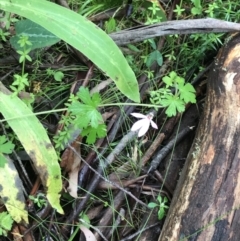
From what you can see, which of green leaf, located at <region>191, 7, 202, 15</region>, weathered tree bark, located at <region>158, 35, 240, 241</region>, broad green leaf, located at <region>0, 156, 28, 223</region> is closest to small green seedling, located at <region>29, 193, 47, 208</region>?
broad green leaf, located at <region>0, 156, 28, 223</region>

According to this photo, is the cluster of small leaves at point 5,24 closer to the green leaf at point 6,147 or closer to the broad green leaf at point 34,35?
the broad green leaf at point 34,35

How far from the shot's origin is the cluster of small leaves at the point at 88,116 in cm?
147

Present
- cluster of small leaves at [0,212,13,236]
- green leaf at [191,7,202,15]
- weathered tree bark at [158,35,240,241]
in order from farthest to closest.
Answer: green leaf at [191,7,202,15] < cluster of small leaves at [0,212,13,236] < weathered tree bark at [158,35,240,241]

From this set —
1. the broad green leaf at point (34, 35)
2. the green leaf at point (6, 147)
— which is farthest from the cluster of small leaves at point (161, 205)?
the broad green leaf at point (34, 35)

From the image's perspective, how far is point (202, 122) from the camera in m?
1.55

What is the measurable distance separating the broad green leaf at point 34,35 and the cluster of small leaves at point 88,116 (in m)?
0.24

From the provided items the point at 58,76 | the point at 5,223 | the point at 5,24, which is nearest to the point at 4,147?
the point at 5,223

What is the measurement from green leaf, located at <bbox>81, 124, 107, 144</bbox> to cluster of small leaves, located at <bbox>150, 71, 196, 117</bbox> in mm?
214

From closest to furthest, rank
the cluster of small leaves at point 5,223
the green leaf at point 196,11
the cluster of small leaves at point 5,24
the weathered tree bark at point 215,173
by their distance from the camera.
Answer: the weathered tree bark at point 215,173, the cluster of small leaves at point 5,223, the cluster of small leaves at point 5,24, the green leaf at point 196,11

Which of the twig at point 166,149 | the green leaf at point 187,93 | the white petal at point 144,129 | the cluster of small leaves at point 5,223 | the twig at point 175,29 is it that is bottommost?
the cluster of small leaves at point 5,223

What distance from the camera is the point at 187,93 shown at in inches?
63.4

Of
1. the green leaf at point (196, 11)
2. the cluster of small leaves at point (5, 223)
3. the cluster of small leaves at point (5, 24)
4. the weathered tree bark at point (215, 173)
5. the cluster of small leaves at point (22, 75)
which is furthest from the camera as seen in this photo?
the green leaf at point (196, 11)

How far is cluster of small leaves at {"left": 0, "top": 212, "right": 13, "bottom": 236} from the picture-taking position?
4.81 feet

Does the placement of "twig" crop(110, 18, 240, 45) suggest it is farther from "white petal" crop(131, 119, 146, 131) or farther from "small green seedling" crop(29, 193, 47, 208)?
"small green seedling" crop(29, 193, 47, 208)
